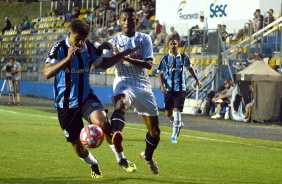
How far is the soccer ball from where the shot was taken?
9758 millimetres

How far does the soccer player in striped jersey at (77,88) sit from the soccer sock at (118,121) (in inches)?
6.3

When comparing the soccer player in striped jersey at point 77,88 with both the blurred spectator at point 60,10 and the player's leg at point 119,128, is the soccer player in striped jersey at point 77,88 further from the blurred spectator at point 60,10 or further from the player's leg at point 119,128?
the blurred spectator at point 60,10

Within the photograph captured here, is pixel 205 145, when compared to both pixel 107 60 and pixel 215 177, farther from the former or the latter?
pixel 107 60

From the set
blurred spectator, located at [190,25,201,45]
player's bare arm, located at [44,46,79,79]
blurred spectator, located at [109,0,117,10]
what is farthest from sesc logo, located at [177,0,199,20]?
player's bare arm, located at [44,46,79,79]

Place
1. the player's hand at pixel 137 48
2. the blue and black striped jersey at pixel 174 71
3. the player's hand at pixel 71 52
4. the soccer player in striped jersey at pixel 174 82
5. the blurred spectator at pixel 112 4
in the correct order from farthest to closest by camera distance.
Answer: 1. the blurred spectator at pixel 112 4
2. the blue and black striped jersey at pixel 174 71
3. the soccer player in striped jersey at pixel 174 82
4. the player's hand at pixel 137 48
5. the player's hand at pixel 71 52

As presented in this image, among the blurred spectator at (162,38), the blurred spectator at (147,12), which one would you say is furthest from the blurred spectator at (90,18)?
the blurred spectator at (162,38)

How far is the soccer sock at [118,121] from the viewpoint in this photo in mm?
10452

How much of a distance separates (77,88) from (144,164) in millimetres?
3281

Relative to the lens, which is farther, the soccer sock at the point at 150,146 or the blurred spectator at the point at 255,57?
the blurred spectator at the point at 255,57

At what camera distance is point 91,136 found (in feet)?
32.0

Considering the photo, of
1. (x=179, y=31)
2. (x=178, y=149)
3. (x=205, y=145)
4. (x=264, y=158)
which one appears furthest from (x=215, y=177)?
(x=179, y=31)

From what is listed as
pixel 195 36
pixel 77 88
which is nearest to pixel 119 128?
pixel 77 88

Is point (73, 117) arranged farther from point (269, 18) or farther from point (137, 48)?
point (269, 18)

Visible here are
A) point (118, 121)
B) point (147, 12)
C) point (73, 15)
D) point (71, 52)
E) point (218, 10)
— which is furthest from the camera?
point (73, 15)
